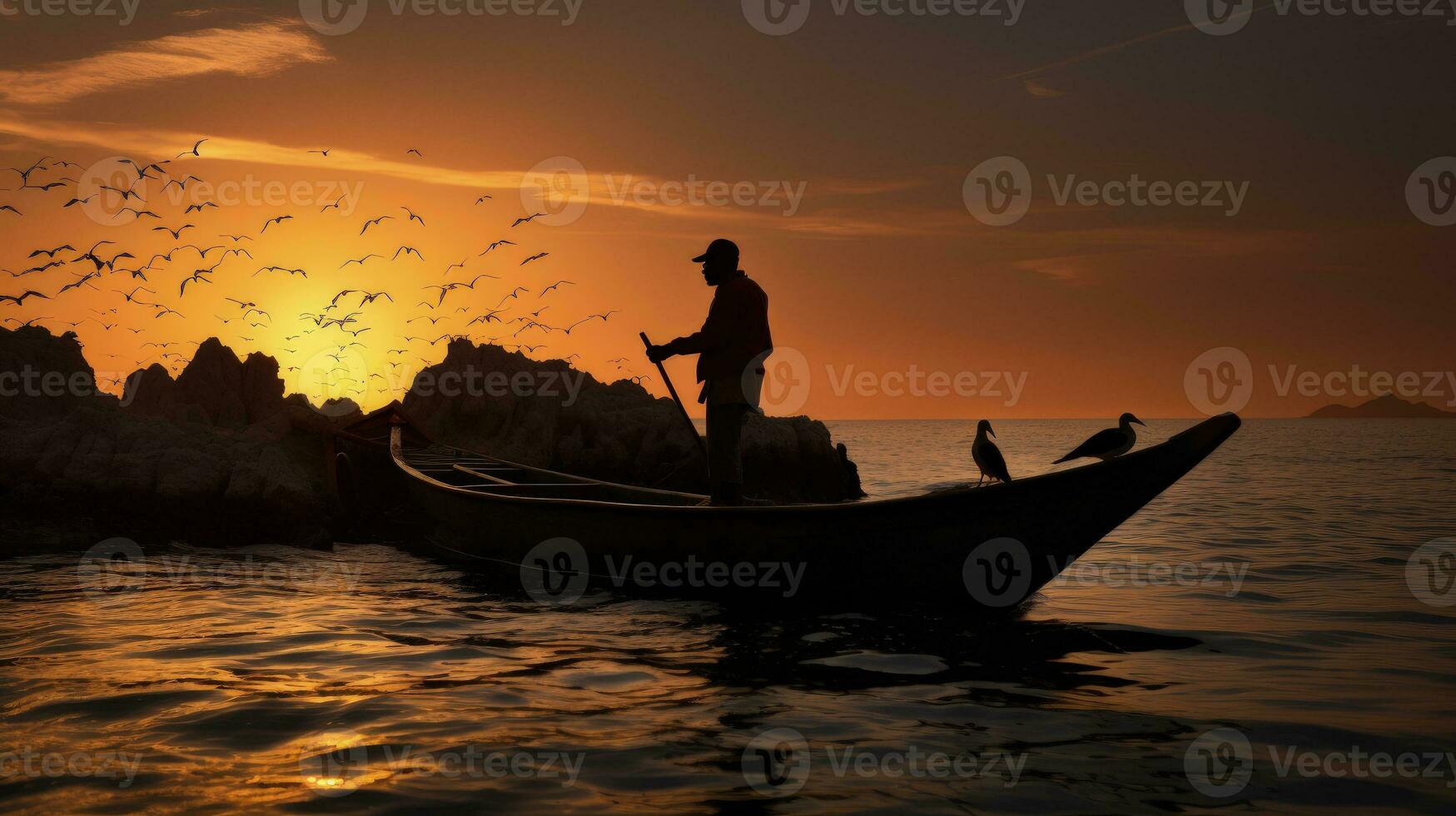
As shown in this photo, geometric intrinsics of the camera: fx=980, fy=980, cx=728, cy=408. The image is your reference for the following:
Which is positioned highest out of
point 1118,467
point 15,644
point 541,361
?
point 541,361

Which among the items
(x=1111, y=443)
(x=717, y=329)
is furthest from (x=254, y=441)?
(x=1111, y=443)

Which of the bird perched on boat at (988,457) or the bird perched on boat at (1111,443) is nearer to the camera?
the bird perched on boat at (1111,443)

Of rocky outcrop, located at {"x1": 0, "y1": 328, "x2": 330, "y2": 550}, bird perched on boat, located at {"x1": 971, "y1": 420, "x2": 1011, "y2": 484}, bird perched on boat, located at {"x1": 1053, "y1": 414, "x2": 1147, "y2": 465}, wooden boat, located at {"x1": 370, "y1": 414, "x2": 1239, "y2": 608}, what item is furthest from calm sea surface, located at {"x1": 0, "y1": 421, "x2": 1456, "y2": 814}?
rocky outcrop, located at {"x1": 0, "y1": 328, "x2": 330, "y2": 550}

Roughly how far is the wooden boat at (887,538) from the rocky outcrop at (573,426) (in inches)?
525

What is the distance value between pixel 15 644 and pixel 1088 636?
28.9ft

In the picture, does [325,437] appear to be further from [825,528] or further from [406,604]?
[825,528]

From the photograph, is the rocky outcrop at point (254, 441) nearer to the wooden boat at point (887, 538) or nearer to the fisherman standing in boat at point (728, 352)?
the wooden boat at point (887, 538)

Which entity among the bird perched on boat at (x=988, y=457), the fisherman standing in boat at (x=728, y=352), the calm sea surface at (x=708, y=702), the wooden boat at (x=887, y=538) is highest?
the fisherman standing in boat at (x=728, y=352)

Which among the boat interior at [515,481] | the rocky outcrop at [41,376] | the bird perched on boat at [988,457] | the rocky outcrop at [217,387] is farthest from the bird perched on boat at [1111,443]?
the rocky outcrop at [217,387]

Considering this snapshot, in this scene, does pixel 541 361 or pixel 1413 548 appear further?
pixel 541 361

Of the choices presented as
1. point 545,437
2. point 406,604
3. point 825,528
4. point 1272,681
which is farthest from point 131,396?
point 1272,681

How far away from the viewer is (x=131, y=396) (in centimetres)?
2270

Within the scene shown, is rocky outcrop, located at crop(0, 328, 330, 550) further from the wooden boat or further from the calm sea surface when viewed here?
the wooden boat

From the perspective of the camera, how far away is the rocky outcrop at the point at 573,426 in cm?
2467
